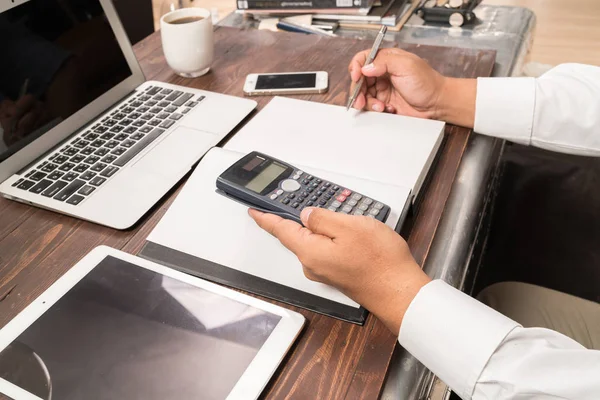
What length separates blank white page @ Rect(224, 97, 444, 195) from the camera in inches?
25.1

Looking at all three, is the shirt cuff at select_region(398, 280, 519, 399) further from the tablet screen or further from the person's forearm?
the person's forearm

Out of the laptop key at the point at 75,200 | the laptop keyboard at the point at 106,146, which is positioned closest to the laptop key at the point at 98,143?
the laptop keyboard at the point at 106,146

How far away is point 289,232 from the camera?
0.51m

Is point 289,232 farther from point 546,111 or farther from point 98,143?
point 546,111

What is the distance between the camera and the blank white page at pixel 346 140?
→ 25.1 inches

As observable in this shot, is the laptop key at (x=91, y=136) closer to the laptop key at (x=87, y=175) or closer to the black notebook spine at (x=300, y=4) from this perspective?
the laptop key at (x=87, y=175)

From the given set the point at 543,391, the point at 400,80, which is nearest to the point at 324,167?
the point at 400,80

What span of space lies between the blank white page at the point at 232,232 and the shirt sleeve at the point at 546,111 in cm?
29

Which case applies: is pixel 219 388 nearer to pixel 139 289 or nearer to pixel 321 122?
pixel 139 289

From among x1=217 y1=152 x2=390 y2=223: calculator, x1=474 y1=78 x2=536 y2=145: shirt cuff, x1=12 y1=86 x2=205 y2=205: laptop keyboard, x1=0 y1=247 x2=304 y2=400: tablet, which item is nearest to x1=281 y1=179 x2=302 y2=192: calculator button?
x1=217 y1=152 x2=390 y2=223: calculator

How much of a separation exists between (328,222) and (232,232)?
0.38ft

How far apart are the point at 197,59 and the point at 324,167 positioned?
0.37 meters

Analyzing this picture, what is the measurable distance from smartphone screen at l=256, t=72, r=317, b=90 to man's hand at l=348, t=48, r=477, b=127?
0.09m

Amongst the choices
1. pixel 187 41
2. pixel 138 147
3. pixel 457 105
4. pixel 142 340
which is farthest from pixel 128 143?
pixel 457 105
